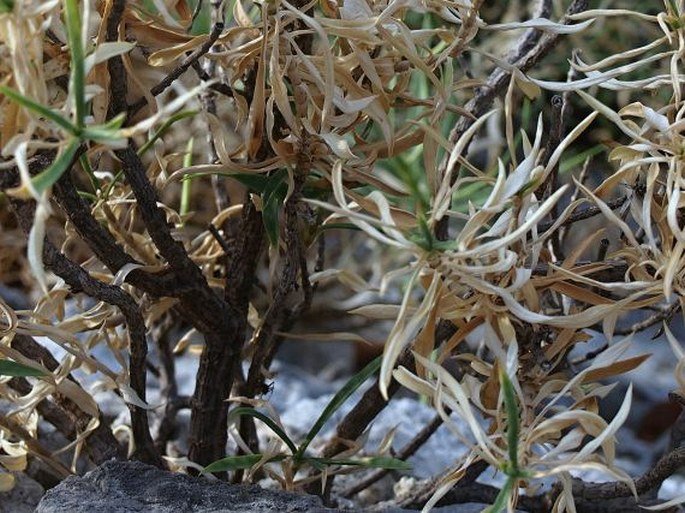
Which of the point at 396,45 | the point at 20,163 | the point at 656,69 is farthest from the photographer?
the point at 656,69

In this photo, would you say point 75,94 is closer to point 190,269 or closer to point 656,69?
point 190,269

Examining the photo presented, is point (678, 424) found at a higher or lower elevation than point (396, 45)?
lower

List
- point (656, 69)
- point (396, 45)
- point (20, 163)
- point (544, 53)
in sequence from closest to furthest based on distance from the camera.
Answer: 1. point (20, 163)
2. point (396, 45)
3. point (544, 53)
4. point (656, 69)

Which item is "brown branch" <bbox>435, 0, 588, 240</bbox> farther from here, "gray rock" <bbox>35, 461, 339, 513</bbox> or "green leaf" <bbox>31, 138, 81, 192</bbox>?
"green leaf" <bbox>31, 138, 81, 192</bbox>

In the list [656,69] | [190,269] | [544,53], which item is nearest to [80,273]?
[190,269]

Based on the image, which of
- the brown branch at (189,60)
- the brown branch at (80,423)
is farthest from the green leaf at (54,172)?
the brown branch at (80,423)

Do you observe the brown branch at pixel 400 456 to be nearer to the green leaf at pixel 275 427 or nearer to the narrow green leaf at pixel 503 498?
the green leaf at pixel 275 427
